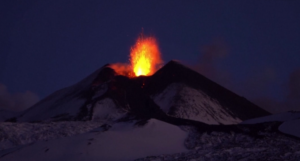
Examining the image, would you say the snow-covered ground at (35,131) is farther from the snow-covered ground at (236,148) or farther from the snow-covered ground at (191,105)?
the snow-covered ground at (191,105)

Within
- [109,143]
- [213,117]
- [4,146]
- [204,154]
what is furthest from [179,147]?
[213,117]

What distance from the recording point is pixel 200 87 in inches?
4235

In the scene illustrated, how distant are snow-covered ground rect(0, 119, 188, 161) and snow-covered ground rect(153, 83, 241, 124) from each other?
36009 millimetres

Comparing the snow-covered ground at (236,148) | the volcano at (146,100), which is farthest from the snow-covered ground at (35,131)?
the snow-covered ground at (236,148)

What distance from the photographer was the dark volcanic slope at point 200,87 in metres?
100

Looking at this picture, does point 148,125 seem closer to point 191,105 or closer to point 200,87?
point 191,105

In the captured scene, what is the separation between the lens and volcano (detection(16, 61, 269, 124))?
8694cm

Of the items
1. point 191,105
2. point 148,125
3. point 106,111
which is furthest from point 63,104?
point 148,125

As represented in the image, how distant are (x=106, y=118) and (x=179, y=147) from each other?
3805 centimetres

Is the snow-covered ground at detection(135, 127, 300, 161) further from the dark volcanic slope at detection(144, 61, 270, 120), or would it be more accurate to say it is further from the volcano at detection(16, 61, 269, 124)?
the dark volcanic slope at detection(144, 61, 270, 120)

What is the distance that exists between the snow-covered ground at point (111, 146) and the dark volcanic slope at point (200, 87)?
47.8 meters

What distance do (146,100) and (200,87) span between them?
17.7 meters

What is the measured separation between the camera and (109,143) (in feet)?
147

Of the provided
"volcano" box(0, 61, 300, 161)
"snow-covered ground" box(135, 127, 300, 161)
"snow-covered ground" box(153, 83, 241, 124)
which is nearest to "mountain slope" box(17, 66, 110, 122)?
"volcano" box(0, 61, 300, 161)
